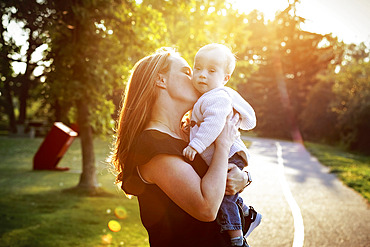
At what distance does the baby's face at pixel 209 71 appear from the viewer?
252 centimetres

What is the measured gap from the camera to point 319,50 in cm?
5791

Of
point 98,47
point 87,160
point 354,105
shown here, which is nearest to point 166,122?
point 98,47

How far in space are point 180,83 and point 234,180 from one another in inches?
26.1

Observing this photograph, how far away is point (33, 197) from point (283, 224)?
7.08m

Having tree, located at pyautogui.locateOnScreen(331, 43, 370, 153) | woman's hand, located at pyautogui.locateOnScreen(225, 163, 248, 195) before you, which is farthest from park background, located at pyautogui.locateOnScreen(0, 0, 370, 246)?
tree, located at pyautogui.locateOnScreen(331, 43, 370, 153)

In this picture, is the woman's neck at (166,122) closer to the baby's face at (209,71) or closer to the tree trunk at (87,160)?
the baby's face at (209,71)

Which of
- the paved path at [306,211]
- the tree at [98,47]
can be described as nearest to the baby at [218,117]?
the paved path at [306,211]

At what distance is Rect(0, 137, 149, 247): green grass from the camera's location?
7312mm

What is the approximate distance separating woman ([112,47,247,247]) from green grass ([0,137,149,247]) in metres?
4.36

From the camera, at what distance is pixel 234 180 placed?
7.76 ft

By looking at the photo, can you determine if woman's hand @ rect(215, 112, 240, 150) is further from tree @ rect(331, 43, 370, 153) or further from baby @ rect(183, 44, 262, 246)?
tree @ rect(331, 43, 370, 153)

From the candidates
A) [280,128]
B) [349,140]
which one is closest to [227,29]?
[349,140]

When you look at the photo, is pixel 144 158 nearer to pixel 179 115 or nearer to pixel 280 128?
pixel 179 115

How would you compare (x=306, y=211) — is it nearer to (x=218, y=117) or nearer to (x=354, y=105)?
(x=218, y=117)
